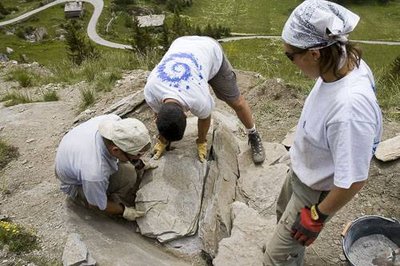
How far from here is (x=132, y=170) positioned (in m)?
4.78

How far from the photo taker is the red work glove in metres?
3.03

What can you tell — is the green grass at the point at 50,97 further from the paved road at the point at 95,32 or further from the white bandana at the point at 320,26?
the paved road at the point at 95,32

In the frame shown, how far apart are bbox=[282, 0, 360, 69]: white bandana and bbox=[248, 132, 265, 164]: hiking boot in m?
2.93

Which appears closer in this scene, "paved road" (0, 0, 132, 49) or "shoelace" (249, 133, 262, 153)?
"shoelace" (249, 133, 262, 153)

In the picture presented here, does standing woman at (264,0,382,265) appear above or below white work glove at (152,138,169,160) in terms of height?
A: above

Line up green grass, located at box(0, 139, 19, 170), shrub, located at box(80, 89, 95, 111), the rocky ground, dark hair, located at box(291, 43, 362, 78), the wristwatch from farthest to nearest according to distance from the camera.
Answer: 1. shrub, located at box(80, 89, 95, 111)
2. green grass, located at box(0, 139, 19, 170)
3. the rocky ground
4. the wristwatch
5. dark hair, located at box(291, 43, 362, 78)

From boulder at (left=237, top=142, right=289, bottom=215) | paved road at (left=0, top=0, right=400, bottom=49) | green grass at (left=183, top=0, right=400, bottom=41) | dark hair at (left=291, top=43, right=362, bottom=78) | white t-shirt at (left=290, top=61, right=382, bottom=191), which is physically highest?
dark hair at (left=291, top=43, right=362, bottom=78)

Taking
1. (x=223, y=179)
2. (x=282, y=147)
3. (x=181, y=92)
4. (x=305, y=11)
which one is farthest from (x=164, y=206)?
(x=305, y=11)

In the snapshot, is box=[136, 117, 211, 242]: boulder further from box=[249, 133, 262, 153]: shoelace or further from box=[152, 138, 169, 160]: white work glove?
box=[249, 133, 262, 153]: shoelace

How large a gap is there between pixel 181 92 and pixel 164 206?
129 cm

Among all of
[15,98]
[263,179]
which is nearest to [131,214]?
[263,179]

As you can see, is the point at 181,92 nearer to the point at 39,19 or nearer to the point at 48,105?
the point at 48,105

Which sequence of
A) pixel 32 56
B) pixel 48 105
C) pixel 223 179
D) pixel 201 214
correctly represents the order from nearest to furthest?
pixel 201 214 → pixel 223 179 → pixel 48 105 → pixel 32 56

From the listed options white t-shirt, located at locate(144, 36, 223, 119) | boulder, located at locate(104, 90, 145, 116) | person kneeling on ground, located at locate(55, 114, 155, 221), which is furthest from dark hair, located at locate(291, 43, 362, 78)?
boulder, located at locate(104, 90, 145, 116)
